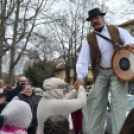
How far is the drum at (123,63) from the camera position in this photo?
2.96 m

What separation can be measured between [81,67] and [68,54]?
17.5m

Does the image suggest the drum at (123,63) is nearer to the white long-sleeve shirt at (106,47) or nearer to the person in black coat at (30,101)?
the white long-sleeve shirt at (106,47)

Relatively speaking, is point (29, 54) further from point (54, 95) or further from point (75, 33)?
point (54, 95)

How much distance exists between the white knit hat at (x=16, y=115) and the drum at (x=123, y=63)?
5.03 feet

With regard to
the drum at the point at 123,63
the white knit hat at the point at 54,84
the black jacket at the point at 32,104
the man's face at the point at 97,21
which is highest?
the man's face at the point at 97,21

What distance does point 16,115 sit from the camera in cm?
187

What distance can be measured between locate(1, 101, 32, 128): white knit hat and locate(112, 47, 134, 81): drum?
1.53 meters

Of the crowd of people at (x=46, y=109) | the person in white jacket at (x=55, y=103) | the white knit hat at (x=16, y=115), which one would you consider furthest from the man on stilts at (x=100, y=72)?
the white knit hat at (x=16, y=115)

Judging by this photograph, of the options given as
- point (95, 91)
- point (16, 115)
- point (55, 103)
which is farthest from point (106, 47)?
point (16, 115)

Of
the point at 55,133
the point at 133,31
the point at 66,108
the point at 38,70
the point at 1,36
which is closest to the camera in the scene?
the point at 55,133

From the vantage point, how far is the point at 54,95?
2.76 metres

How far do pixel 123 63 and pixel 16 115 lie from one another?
1.77 metres

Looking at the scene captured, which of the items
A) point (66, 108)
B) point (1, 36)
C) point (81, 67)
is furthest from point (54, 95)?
point (1, 36)

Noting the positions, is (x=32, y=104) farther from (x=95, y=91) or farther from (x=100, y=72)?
(x=100, y=72)
